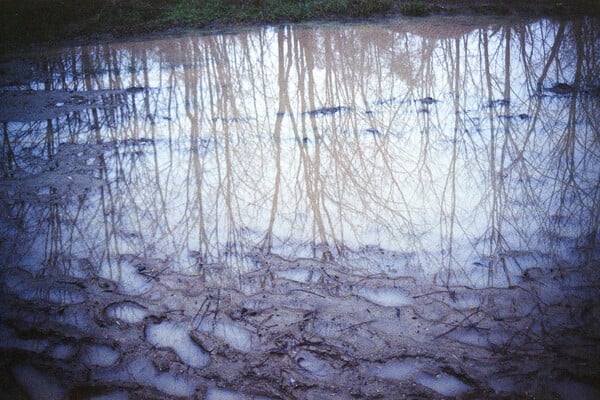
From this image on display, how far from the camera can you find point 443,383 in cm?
259

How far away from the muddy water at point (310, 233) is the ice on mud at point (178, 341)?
13 mm

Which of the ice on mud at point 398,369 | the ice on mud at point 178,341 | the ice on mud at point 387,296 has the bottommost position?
the ice on mud at point 398,369

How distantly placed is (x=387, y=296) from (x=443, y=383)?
758mm

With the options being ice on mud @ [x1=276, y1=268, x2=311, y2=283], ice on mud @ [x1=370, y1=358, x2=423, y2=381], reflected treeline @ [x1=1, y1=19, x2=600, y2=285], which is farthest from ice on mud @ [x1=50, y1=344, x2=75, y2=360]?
ice on mud @ [x1=370, y1=358, x2=423, y2=381]

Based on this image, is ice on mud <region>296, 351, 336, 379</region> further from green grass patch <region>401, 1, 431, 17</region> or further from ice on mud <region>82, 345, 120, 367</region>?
green grass patch <region>401, 1, 431, 17</region>

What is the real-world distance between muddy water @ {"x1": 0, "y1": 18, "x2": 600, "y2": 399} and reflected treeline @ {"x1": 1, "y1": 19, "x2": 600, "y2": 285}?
28mm

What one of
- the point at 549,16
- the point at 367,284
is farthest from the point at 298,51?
the point at 367,284

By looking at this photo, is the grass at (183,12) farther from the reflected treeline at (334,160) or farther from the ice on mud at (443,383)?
the ice on mud at (443,383)

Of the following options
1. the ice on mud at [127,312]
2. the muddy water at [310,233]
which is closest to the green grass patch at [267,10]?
the muddy water at [310,233]

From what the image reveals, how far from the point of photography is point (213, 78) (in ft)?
25.4

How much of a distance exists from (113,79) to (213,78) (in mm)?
1859

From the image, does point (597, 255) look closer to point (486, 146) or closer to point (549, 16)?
point (486, 146)

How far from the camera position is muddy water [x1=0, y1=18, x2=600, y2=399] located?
2.76 metres

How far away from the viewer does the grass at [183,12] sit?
11102 mm
